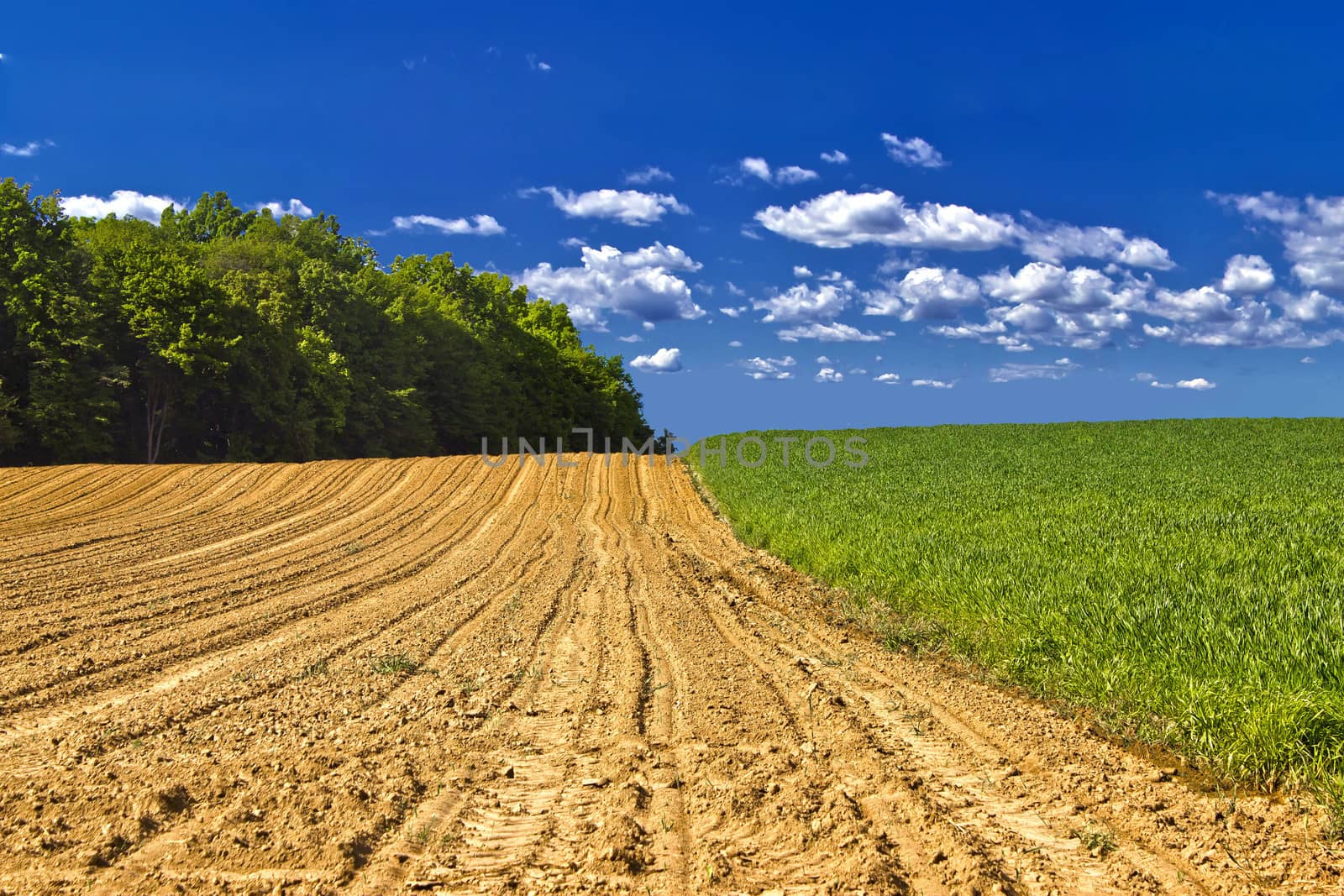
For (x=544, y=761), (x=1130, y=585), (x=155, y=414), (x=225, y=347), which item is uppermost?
(x=225, y=347)

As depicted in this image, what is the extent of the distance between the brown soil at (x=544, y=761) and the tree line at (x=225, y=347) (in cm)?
2434

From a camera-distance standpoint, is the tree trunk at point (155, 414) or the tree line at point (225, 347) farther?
the tree trunk at point (155, 414)

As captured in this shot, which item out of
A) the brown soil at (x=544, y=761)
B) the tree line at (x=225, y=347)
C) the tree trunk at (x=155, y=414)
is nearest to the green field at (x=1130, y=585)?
the brown soil at (x=544, y=761)

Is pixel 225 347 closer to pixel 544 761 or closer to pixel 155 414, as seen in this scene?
pixel 155 414

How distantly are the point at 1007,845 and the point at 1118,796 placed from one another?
1115 mm

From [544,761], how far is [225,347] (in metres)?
34.1

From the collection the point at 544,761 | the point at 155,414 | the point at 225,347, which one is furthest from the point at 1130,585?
the point at 155,414

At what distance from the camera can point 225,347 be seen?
3419 centimetres

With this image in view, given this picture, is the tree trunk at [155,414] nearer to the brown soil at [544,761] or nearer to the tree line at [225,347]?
the tree line at [225,347]

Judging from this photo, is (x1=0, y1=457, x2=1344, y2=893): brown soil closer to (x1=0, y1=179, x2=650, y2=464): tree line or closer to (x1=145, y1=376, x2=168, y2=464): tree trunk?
(x1=0, y1=179, x2=650, y2=464): tree line

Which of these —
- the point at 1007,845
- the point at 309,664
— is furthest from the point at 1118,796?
the point at 309,664

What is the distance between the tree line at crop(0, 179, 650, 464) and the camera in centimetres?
3077

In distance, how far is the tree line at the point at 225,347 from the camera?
30.8 m

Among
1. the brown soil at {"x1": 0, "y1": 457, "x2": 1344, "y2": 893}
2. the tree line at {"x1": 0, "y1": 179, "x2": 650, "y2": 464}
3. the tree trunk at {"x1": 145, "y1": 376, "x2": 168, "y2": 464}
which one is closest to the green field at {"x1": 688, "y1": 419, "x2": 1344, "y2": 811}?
the brown soil at {"x1": 0, "y1": 457, "x2": 1344, "y2": 893}
